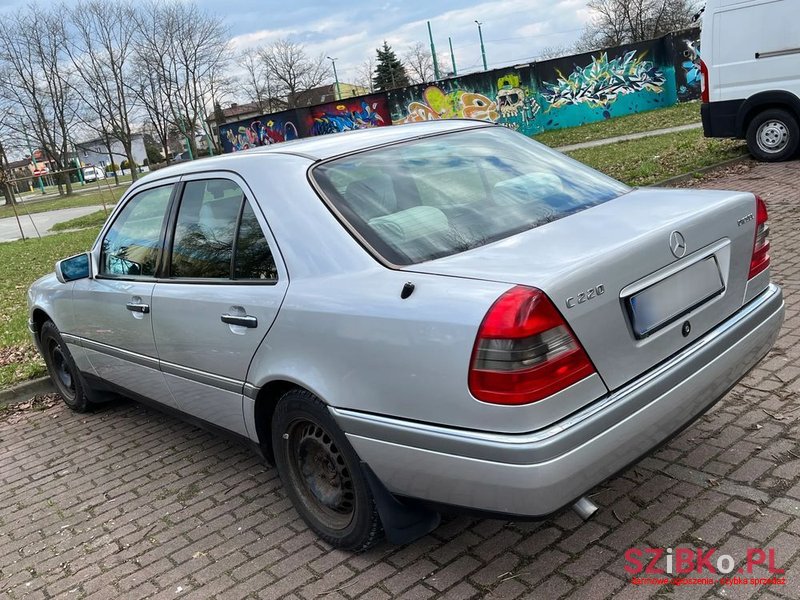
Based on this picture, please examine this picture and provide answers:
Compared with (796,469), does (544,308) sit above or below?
above

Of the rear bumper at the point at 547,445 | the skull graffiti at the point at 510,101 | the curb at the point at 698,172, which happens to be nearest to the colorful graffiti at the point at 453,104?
the skull graffiti at the point at 510,101

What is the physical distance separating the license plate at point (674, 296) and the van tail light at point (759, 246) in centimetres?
33

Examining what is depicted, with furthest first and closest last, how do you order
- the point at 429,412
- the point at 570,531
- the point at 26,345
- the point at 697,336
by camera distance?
1. the point at 26,345
2. the point at 570,531
3. the point at 697,336
4. the point at 429,412

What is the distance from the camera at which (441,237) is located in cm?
279

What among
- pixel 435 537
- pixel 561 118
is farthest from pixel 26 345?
pixel 561 118

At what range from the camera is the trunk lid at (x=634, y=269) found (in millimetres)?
2332

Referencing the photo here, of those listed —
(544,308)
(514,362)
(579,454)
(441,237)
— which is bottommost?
(579,454)

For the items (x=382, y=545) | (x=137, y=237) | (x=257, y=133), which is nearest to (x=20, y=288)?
(x=137, y=237)

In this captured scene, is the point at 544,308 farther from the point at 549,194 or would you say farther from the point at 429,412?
the point at 549,194

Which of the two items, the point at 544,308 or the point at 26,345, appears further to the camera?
the point at 26,345

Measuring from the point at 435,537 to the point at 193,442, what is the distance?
213cm

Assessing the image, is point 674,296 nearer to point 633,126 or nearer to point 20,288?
point 20,288

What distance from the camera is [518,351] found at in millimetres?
2213

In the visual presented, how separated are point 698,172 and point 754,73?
1.62m
